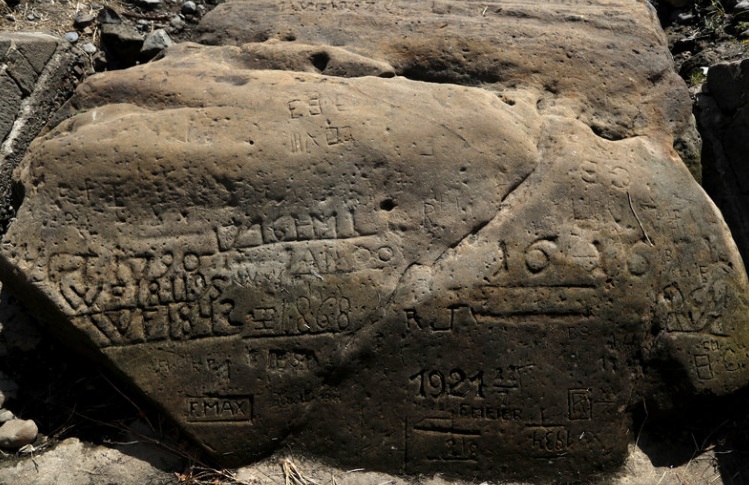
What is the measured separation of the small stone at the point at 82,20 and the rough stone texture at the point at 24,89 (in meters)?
0.26

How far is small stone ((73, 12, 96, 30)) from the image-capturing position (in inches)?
166

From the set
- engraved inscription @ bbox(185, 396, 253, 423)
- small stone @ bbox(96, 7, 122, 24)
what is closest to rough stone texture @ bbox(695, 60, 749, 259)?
engraved inscription @ bbox(185, 396, 253, 423)

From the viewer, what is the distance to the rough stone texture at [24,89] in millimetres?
3769

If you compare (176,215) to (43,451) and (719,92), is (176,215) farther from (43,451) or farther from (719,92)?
(719,92)

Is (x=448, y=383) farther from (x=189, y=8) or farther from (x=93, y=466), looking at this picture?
(x=189, y=8)

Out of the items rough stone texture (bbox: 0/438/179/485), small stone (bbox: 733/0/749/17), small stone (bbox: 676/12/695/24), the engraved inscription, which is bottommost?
rough stone texture (bbox: 0/438/179/485)

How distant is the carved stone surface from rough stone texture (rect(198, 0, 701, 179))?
1.44ft

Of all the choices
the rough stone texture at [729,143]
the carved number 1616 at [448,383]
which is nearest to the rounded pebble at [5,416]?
the carved number 1616 at [448,383]

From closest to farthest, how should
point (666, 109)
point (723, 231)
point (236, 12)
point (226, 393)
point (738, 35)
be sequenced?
point (226, 393) → point (723, 231) → point (666, 109) → point (236, 12) → point (738, 35)

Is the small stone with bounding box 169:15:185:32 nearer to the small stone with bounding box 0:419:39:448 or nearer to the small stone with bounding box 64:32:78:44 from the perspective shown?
the small stone with bounding box 64:32:78:44

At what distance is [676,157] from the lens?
134 inches

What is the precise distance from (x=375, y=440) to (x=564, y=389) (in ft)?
2.55

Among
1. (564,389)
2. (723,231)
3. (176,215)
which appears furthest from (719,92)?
(176,215)

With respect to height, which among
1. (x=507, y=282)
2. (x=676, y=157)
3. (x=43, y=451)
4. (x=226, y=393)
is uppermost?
(x=676, y=157)
